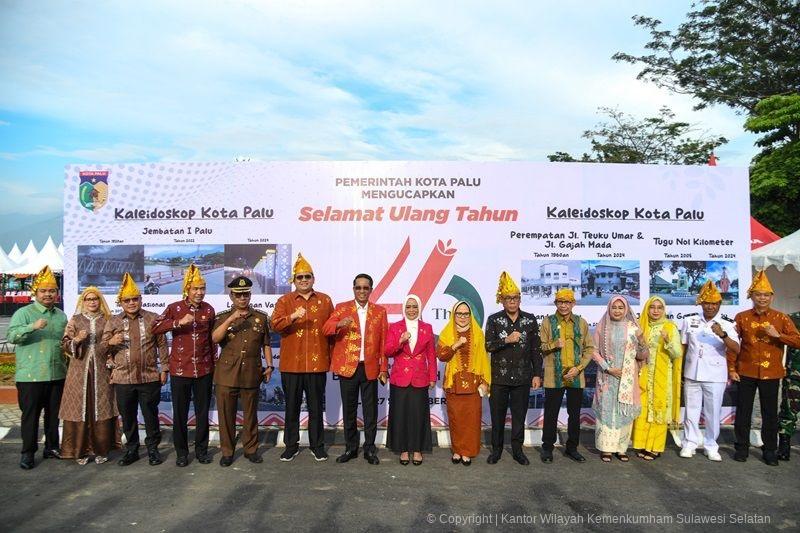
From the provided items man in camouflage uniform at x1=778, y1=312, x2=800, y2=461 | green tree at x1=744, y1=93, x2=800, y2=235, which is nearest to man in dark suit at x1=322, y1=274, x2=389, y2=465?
man in camouflage uniform at x1=778, y1=312, x2=800, y2=461

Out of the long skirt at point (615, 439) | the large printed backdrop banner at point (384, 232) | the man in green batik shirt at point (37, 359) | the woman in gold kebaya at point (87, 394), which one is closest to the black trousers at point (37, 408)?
the man in green batik shirt at point (37, 359)

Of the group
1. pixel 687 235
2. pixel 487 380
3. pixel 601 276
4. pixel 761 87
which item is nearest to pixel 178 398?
pixel 487 380

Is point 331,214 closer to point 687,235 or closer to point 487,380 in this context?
point 487,380

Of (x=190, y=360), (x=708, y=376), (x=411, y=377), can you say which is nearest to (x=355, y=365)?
(x=411, y=377)

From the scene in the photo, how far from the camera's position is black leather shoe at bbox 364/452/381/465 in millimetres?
4812

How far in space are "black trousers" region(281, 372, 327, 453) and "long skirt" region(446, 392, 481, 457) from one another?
1092mm

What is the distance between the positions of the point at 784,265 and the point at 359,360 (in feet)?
25.8

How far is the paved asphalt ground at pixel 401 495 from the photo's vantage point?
143 inches

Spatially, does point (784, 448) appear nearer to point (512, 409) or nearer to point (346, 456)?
point (512, 409)

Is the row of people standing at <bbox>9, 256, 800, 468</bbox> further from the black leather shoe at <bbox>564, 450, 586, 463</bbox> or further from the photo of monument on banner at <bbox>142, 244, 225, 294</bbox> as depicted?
the photo of monument on banner at <bbox>142, 244, 225, 294</bbox>

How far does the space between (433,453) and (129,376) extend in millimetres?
2598

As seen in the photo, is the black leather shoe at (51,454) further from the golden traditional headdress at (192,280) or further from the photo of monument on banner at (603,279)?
the photo of monument on banner at (603,279)

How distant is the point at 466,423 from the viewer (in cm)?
484

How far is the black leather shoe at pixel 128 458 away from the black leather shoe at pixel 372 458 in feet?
6.20
